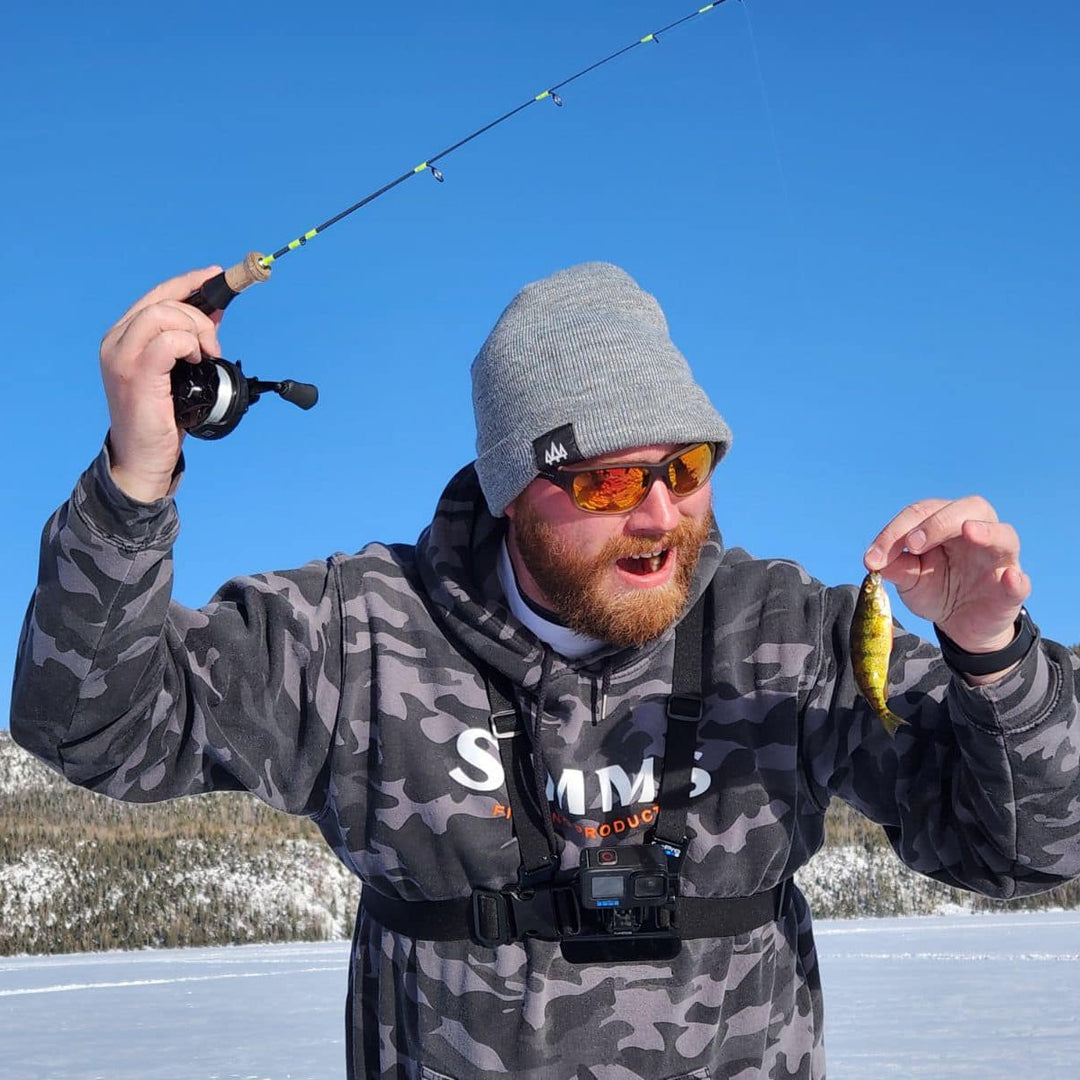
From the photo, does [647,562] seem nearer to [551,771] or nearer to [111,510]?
[551,771]

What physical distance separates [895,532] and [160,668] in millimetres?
1546

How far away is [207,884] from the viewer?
1811cm

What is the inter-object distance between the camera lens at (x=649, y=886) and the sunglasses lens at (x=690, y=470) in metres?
0.88

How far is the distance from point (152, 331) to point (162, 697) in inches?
32.8

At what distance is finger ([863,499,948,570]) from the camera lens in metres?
0.87

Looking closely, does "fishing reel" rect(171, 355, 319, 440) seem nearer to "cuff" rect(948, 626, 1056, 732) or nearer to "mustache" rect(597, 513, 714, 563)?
"mustache" rect(597, 513, 714, 563)

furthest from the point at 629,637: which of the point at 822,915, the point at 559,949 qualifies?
the point at 822,915

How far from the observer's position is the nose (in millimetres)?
3016

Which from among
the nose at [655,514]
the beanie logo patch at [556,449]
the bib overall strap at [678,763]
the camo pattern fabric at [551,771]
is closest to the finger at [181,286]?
the camo pattern fabric at [551,771]

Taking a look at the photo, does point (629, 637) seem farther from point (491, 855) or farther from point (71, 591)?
point (71, 591)

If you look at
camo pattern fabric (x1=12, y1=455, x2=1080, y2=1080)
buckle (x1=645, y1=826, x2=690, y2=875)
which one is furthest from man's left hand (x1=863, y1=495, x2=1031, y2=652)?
buckle (x1=645, y1=826, x2=690, y2=875)

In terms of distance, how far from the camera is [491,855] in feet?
9.86

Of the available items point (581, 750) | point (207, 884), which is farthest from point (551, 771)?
point (207, 884)

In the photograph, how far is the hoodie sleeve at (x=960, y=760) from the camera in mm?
2639
